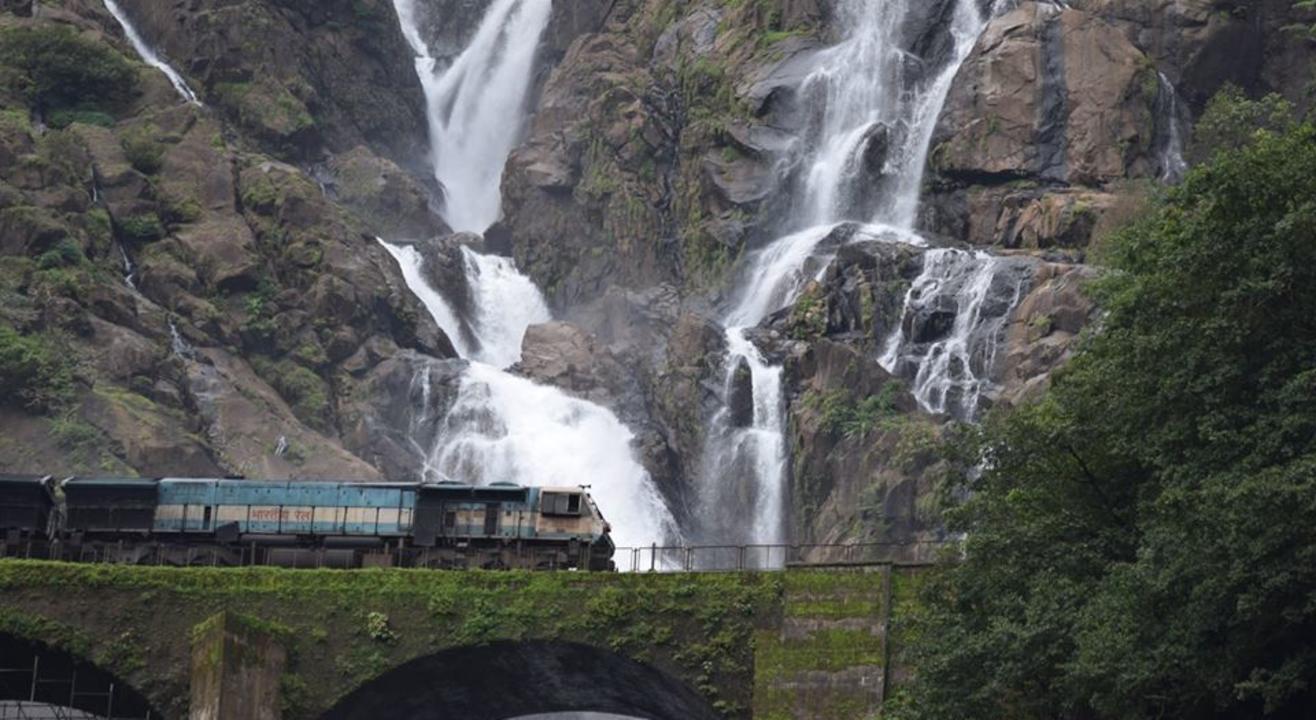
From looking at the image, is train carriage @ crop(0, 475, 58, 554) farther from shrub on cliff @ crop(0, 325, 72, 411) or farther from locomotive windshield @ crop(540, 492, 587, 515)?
shrub on cliff @ crop(0, 325, 72, 411)

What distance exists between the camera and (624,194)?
11412 cm

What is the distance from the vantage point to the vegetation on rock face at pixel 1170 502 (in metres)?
40.3

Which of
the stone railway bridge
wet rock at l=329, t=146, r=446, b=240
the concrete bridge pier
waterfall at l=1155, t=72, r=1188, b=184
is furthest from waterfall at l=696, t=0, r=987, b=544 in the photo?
the concrete bridge pier

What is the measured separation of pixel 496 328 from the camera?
115 m

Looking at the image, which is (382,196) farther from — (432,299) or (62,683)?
(62,683)

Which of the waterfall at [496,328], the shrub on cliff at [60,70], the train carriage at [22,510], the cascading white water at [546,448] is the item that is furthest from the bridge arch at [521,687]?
the shrub on cliff at [60,70]

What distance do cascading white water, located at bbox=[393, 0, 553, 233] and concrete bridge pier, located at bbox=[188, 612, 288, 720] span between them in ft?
243

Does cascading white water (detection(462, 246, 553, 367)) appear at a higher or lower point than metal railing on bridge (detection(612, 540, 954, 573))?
higher

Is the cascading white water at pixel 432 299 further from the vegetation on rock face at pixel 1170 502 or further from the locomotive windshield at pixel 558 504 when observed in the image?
the vegetation on rock face at pixel 1170 502

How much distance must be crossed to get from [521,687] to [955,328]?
3531cm

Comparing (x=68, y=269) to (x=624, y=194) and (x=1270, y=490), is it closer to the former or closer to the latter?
(x=624, y=194)

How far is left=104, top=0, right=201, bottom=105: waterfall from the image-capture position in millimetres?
111312

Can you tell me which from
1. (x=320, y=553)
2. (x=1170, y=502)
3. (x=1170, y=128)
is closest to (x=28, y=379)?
(x=320, y=553)

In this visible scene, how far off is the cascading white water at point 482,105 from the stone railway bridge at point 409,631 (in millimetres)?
72005
